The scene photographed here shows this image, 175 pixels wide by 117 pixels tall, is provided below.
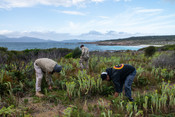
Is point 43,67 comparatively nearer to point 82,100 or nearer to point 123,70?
point 82,100

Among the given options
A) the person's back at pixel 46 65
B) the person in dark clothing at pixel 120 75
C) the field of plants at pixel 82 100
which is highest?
the person's back at pixel 46 65

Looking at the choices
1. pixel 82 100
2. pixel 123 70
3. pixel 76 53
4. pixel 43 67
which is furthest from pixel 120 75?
pixel 76 53

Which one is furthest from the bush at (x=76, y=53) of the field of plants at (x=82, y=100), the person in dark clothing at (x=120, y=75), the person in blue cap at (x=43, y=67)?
the person in dark clothing at (x=120, y=75)

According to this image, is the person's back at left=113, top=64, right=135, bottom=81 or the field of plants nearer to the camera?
the field of plants

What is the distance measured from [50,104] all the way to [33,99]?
669 millimetres

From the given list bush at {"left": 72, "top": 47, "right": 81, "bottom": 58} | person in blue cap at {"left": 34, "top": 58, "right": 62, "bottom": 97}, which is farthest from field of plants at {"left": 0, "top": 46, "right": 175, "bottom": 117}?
bush at {"left": 72, "top": 47, "right": 81, "bottom": 58}

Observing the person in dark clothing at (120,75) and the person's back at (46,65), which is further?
the person's back at (46,65)

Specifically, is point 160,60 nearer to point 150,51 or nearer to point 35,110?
point 150,51

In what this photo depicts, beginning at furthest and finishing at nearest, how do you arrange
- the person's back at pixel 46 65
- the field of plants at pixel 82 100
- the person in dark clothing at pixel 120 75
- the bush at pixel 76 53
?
1. the bush at pixel 76 53
2. the person's back at pixel 46 65
3. the person in dark clothing at pixel 120 75
4. the field of plants at pixel 82 100

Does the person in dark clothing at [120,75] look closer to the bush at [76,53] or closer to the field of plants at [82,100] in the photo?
the field of plants at [82,100]

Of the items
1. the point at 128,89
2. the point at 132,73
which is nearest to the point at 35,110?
the point at 128,89

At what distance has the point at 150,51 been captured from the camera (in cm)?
1362

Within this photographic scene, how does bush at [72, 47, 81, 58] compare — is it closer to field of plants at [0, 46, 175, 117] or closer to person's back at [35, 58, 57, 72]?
field of plants at [0, 46, 175, 117]

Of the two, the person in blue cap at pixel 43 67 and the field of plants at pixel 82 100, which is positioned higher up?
the person in blue cap at pixel 43 67
